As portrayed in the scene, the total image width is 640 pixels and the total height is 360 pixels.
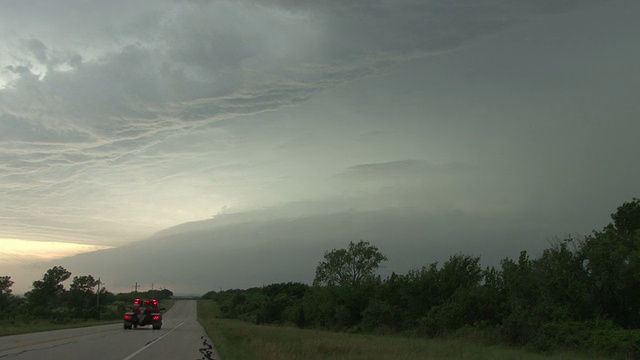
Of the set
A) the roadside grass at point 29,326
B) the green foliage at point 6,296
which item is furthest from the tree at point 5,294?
the roadside grass at point 29,326

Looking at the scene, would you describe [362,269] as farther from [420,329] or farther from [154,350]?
[154,350]

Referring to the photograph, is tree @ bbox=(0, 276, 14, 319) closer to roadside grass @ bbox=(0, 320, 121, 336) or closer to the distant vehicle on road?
roadside grass @ bbox=(0, 320, 121, 336)

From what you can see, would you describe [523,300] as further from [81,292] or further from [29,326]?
[81,292]

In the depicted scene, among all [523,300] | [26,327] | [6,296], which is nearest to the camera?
[523,300]

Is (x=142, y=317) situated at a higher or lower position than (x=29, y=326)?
higher

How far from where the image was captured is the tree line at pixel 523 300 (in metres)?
25.7

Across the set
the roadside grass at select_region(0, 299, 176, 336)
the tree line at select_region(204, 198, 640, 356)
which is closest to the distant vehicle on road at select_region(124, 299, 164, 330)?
the roadside grass at select_region(0, 299, 176, 336)

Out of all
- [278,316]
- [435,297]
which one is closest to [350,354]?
[435,297]

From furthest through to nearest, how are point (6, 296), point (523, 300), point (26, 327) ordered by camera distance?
point (6, 296)
point (26, 327)
point (523, 300)

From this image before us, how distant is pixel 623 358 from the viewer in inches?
840

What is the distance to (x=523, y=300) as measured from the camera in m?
30.5

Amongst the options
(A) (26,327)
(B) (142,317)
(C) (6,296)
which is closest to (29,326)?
(A) (26,327)

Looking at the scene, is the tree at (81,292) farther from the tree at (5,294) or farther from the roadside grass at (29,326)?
the roadside grass at (29,326)

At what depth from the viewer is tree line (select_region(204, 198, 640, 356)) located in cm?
2567
